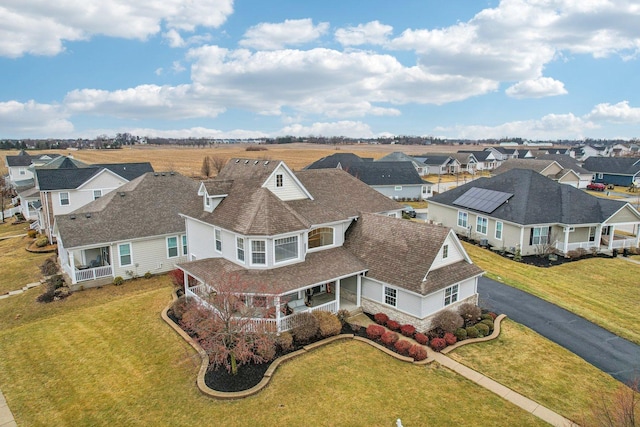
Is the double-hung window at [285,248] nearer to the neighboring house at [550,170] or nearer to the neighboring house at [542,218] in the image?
the neighboring house at [542,218]

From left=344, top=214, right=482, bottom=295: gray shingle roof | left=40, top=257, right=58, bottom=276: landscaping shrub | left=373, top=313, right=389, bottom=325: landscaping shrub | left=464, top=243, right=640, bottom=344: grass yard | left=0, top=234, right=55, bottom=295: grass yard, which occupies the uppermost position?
left=344, top=214, right=482, bottom=295: gray shingle roof

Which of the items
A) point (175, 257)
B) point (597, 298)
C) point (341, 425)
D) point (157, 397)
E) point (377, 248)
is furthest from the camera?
point (175, 257)

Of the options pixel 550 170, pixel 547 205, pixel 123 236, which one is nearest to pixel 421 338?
pixel 123 236

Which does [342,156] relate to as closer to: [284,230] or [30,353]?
[284,230]

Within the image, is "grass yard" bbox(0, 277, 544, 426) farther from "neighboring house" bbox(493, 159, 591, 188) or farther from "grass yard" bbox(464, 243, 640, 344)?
"neighboring house" bbox(493, 159, 591, 188)

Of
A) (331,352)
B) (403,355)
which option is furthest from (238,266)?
(403,355)

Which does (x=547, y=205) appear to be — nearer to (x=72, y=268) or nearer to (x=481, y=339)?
(x=481, y=339)

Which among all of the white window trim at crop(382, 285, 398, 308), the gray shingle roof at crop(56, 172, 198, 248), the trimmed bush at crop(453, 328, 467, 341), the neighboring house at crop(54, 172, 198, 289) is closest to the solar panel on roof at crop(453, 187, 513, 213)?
the trimmed bush at crop(453, 328, 467, 341)
